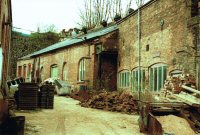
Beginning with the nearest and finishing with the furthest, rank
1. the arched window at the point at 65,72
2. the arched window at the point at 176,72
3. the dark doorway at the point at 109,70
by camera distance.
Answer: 1. the arched window at the point at 176,72
2. the dark doorway at the point at 109,70
3. the arched window at the point at 65,72

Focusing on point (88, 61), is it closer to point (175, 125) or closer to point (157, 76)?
point (157, 76)

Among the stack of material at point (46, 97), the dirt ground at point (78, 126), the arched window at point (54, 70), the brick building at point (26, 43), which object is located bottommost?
the dirt ground at point (78, 126)

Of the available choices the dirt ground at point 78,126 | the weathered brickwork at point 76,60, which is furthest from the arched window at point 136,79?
the dirt ground at point 78,126

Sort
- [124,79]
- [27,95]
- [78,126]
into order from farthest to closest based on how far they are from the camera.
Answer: [124,79], [27,95], [78,126]

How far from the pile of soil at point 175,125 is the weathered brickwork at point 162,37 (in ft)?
12.7

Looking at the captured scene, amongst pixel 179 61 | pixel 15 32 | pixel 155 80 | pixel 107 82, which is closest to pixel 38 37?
pixel 15 32

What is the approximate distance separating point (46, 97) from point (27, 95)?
1.20 m

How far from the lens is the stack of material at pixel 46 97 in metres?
15.1

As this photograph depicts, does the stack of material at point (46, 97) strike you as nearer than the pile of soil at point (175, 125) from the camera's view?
No

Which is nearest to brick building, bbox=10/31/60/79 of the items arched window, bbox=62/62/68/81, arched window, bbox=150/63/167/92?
arched window, bbox=62/62/68/81

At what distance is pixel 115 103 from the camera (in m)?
15.8

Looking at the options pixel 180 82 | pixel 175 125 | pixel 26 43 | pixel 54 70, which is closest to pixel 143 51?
pixel 180 82

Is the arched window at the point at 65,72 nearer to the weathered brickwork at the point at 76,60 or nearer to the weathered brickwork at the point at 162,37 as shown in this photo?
the weathered brickwork at the point at 76,60

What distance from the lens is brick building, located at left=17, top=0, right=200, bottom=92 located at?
13.2 m
